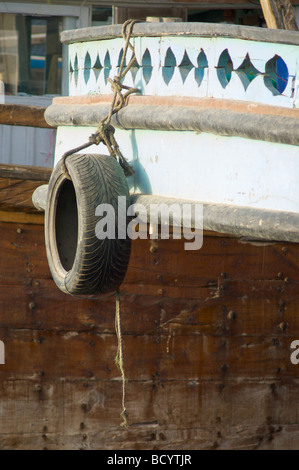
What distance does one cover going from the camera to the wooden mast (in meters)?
3.79

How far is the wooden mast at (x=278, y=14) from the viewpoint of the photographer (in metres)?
3.79

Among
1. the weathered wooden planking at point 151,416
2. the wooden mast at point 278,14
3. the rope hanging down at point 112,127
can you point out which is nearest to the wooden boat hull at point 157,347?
the weathered wooden planking at point 151,416

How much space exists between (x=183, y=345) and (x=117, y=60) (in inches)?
102

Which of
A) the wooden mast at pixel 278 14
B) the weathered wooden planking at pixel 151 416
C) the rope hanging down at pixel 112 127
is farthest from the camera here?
the weathered wooden planking at pixel 151 416

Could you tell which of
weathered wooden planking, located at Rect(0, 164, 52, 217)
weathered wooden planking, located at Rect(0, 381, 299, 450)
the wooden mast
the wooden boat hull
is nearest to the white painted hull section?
the wooden mast

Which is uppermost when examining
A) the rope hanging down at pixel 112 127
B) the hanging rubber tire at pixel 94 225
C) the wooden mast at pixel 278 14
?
the wooden mast at pixel 278 14

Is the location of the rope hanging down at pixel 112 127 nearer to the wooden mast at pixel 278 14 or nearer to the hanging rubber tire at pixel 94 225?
the hanging rubber tire at pixel 94 225

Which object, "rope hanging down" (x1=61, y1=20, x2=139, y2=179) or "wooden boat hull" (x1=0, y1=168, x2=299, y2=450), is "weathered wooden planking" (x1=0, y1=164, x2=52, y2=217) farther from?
"rope hanging down" (x1=61, y1=20, x2=139, y2=179)

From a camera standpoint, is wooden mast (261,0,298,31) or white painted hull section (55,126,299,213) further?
wooden mast (261,0,298,31)

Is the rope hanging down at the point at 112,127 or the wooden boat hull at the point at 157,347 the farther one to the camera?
the wooden boat hull at the point at 157,347

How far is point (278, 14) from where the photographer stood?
12.5ft

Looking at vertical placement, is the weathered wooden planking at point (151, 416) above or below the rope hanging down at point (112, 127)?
below

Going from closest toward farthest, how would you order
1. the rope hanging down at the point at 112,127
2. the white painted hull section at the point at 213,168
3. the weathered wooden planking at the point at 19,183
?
the white painted hull section at the point at 213,168, the rope hanging down at the point at 112,127, the weathered wooden planking at the point at 19,183

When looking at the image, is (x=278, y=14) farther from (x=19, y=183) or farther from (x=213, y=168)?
(x=19, y=183)
